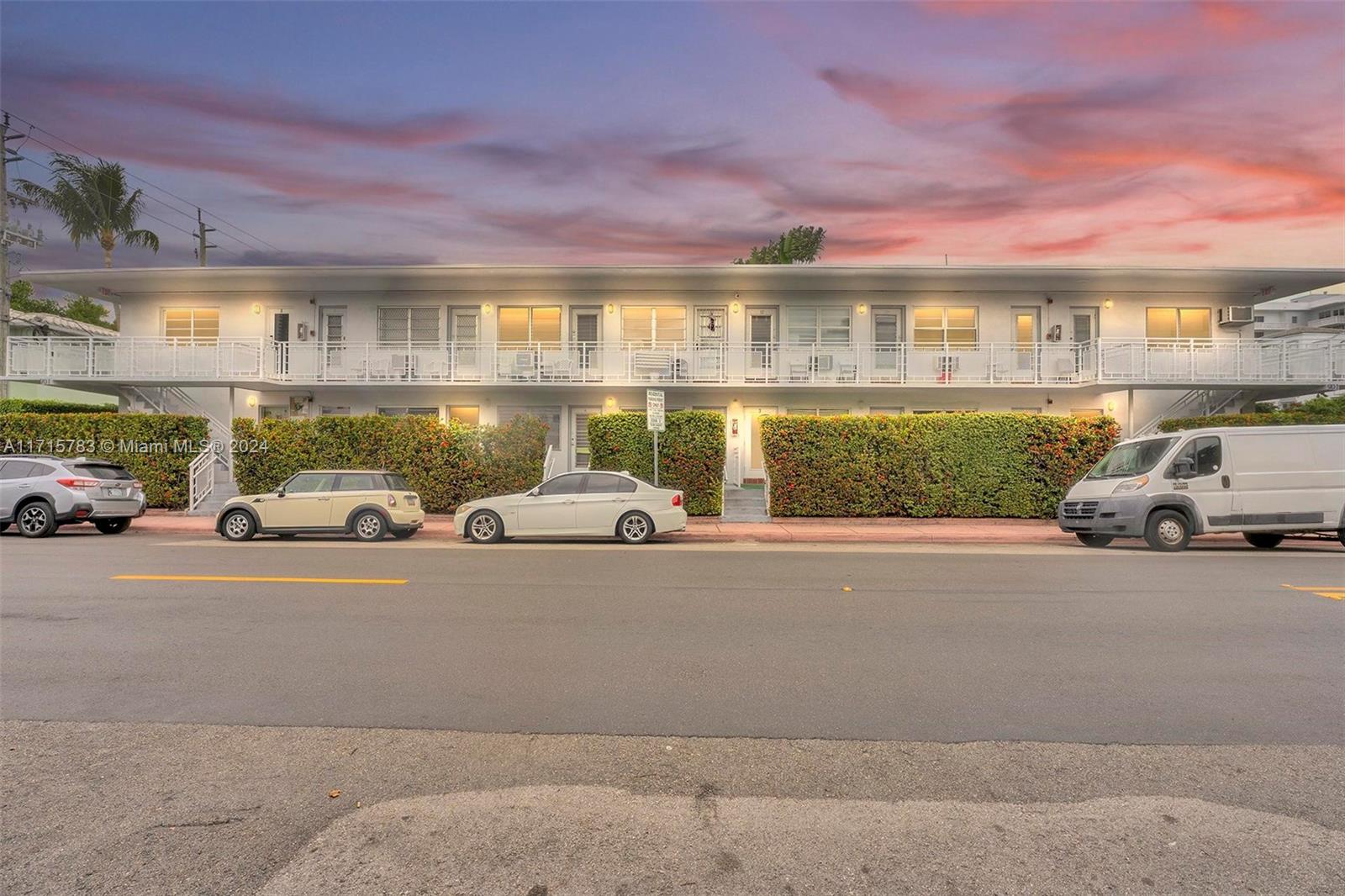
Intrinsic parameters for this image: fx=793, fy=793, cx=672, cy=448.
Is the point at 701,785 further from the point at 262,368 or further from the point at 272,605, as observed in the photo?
the point at 262,368

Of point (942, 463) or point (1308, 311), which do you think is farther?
point (1308, 311)

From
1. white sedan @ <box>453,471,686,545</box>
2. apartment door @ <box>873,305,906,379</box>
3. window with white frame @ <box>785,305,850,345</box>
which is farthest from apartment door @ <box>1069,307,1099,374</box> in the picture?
white sedan @ <box>453,471,686,545</box>

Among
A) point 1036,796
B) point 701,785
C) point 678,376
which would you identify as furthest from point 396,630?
point 678,376

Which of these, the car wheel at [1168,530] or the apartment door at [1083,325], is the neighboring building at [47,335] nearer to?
the car wheel at [1168,530]

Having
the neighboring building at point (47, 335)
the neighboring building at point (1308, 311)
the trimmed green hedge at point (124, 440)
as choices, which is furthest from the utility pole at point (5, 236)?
the neighboring building at point (1308, 311)

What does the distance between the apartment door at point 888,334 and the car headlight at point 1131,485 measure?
33.3 ft

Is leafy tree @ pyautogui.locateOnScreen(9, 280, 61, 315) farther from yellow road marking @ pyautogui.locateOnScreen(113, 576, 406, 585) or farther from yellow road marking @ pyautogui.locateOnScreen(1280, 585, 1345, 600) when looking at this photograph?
yellow road marking @ pyautogui.locateOnScreen(1280, 585, 1345, 600)

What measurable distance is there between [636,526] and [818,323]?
1226cm

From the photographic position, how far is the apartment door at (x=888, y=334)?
942 inches

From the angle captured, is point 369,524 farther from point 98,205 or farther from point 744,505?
point 98,205

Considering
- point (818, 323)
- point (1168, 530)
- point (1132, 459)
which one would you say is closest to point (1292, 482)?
point (1168, 530)

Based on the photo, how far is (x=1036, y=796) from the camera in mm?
3818

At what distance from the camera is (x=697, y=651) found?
656cm

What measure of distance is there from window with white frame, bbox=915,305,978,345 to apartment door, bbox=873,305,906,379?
53cm
